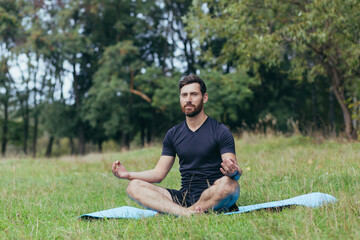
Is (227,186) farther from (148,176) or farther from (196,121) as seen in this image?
(148,176)

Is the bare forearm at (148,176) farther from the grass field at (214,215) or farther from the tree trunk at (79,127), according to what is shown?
the tree trunk at (79,127)

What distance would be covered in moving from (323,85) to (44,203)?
23049 mm

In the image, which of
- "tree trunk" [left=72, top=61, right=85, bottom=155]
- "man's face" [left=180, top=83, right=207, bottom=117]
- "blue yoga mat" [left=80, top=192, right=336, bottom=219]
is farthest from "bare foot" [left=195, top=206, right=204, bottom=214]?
"tree trunk" [left=72, top=61, right=85, bottom=155]

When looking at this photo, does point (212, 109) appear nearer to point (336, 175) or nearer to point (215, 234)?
point (336, 175)

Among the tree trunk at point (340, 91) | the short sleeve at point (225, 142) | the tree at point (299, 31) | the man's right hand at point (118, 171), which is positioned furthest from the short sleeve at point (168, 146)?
the tree trunk at point (340, 91)

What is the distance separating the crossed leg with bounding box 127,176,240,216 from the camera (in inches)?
152

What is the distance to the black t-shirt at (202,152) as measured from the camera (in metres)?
4.07

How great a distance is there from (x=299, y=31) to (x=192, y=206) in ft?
23.1

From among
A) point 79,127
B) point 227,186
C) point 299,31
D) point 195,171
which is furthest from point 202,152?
point 79,127

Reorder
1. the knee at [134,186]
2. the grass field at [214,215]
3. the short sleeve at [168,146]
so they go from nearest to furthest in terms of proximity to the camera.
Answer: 1. the grass field at [214,215]
2. the knee at [134,186]
3. the short sleeve at [168,146]

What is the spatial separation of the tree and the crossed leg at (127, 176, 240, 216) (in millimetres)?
6576

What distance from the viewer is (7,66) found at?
26.9 metres

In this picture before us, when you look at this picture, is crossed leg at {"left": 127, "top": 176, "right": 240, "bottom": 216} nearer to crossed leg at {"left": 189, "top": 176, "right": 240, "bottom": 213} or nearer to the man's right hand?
crossed leg at {"left": 189, "top": 176, "right": 240, "bottom": 213}

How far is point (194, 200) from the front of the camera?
4.20 metres
